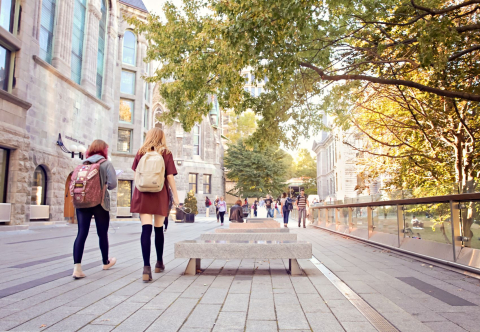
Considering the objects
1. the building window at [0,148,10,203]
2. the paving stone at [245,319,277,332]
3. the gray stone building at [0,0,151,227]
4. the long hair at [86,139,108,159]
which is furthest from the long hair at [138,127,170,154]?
the building window at [0,148,10,203]

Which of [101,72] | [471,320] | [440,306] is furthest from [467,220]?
[101,72]

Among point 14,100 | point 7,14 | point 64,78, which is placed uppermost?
point 7,14

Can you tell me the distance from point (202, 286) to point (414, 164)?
450 inches

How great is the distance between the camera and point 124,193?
100.0ft

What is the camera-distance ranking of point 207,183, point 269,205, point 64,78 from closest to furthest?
point 64,78
point 269,205
point 207,183

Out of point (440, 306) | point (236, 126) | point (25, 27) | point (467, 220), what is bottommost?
point (440, 306)

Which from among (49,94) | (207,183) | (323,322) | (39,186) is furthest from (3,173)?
(207,183)

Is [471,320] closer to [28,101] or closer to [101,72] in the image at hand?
[28,101]

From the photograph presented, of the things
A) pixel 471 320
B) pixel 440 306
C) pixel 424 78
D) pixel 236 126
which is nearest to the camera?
pixel 471 320

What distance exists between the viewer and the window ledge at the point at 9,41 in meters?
13.6

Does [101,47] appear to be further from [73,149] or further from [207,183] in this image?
[207,183]

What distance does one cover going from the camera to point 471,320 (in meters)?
3.48

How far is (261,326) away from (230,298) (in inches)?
40.7

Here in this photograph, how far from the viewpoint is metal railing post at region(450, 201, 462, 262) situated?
249 inches
